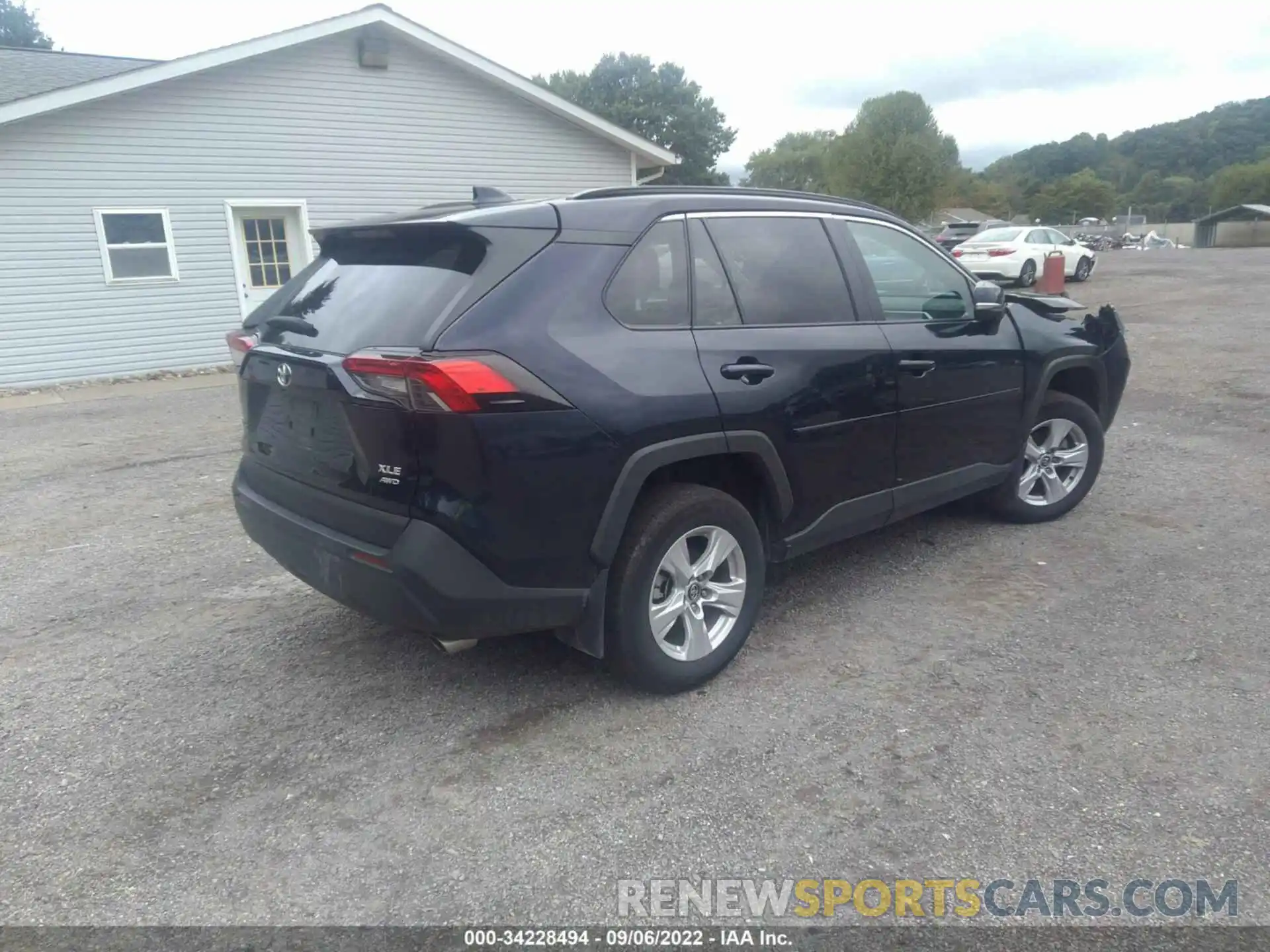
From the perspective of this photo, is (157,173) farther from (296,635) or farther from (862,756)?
(862,756)

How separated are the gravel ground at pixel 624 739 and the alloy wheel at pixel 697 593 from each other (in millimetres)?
212

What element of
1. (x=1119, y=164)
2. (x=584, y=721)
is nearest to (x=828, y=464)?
(x=584, y=721)

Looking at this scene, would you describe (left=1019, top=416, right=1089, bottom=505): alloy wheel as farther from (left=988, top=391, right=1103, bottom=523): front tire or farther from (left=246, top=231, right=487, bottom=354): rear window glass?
(left=246, top=231, right=487, bottom=354): rear window glass

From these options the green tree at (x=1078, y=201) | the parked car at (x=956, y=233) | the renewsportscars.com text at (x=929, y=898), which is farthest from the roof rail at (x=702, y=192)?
the green tree at (x=1078, y=201)

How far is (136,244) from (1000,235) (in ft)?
56.7

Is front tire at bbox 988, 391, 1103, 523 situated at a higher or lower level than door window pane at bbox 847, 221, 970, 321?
lower

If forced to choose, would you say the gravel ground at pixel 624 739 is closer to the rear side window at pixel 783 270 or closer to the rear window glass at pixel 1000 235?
the rear side window at pixel 783 270

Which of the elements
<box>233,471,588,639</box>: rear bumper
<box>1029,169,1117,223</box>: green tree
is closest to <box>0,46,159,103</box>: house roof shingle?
<box>233,471,588,639</box>: rear bumper

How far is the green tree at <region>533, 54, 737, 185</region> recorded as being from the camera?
51938 millimetres

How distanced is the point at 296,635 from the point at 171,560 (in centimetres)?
146

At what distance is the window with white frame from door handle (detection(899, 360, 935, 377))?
11494 millimetres

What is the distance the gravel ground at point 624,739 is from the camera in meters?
2.54

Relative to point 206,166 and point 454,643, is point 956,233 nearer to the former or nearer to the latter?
point 206,166

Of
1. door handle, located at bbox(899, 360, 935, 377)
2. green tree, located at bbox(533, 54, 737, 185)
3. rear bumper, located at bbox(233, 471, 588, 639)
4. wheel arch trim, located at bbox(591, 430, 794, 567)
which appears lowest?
rear bumper, located at bbox(233, 471, 588, 639)
